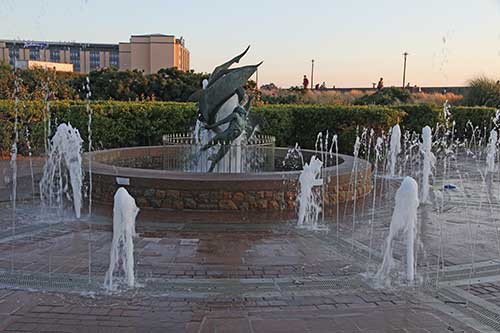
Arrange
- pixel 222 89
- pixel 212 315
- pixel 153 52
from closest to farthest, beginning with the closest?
pixel 212 315, pixel 222 89, pixel 153 52

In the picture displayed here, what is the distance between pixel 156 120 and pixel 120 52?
169ft

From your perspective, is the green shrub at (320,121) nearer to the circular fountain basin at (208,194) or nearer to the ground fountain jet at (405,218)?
the circular fountain basin at (208,194)

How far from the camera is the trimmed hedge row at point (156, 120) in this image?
15.8m

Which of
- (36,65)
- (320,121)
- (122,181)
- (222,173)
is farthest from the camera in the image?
(36,65)

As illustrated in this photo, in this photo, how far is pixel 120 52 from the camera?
6481cm

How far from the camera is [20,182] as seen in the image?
1087cm

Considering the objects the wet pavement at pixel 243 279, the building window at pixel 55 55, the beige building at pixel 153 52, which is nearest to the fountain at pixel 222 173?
the wet pavement at pixel 243 279

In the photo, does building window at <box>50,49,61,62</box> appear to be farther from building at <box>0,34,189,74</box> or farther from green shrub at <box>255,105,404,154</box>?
green shrub at <box>255,105,404,154</box>

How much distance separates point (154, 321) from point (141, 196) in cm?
428

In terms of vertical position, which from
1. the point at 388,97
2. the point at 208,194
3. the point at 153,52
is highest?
the point at 153,52

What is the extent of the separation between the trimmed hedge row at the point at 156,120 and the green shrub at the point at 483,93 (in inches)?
455

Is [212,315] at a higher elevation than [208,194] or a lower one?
lower

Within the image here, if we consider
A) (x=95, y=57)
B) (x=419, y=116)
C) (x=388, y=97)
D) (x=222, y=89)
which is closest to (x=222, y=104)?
(x=222, y=89)

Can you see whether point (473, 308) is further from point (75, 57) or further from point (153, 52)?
point (75, 57)
